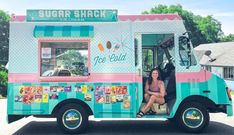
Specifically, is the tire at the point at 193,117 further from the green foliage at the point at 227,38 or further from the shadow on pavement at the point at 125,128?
the green foliage at the point at 227,38

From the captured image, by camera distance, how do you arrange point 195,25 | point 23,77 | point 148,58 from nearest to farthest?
point 23,77, point 148,58, point 195,25

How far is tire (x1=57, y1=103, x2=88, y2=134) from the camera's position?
7.27m

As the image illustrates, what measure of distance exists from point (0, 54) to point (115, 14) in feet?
172

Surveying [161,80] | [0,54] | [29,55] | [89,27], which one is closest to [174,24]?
[161,80]

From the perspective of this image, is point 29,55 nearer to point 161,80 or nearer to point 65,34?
point 65,34

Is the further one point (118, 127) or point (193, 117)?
point (118, 127)

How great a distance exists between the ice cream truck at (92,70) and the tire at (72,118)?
0.05 ft

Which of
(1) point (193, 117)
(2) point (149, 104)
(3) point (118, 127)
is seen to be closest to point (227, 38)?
(3) point (118, 127)

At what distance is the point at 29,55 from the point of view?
23.5 ft

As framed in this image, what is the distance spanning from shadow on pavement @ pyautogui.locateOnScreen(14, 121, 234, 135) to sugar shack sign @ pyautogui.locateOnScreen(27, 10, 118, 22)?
2.87 m

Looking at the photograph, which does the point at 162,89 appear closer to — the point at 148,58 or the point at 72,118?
the point at 148,58

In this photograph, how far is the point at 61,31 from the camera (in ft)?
23.5

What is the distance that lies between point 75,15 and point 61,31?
0.56 metres

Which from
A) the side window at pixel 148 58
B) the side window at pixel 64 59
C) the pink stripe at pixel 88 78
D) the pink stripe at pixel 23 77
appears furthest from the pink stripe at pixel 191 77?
the pink stripe at pixel 23 77
